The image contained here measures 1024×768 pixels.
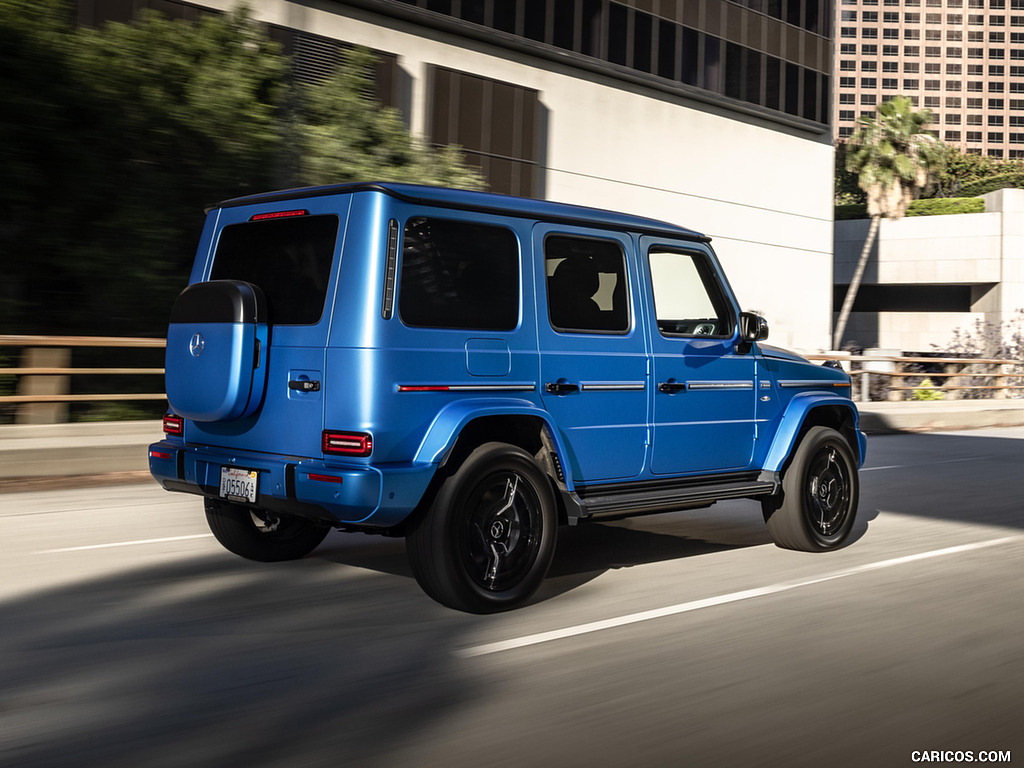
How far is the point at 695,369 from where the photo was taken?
6.83m

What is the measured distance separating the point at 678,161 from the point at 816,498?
1042 inches

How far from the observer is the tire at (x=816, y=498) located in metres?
7.38

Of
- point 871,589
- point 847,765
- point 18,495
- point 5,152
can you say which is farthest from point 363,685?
point 5,152

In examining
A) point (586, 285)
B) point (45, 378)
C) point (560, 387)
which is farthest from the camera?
point (45, 378)

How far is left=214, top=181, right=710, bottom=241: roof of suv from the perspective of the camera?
5.43 meters

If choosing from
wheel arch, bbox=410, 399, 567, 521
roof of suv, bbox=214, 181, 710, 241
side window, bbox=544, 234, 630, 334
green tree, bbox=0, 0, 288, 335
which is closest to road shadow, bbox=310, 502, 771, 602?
wheel arch, bbox=410, 399, 567, 521

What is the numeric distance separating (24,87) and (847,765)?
12.5m

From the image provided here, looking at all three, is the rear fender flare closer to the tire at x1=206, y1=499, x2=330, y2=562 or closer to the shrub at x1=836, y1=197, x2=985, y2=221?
the tire at x1=206, y1=499, x2=330, y2=562

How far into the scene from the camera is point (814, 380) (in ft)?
25.6

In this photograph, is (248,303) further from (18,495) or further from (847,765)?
(18,495)

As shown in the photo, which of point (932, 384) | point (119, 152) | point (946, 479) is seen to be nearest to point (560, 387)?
point (946, 479)

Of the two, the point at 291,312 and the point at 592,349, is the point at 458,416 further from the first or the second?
the point at 592,349

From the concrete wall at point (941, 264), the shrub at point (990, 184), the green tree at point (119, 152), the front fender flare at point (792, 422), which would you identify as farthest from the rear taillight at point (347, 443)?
the shrub at point (990, 184)

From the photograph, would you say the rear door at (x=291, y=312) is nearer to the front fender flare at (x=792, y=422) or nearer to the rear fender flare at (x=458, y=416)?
the rear fender flare at (x=458, y=416)
